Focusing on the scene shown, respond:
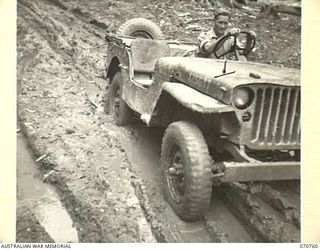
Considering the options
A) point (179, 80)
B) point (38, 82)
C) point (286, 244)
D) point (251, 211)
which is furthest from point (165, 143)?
point (38, 82)

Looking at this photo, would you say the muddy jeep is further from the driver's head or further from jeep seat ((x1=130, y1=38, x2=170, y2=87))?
jeep seat ((x1=130, y1=38, x2=170, y2=87))

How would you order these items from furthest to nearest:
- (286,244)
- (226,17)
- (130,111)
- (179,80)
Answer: (130,111), (226,17), (179,80), (286,244)

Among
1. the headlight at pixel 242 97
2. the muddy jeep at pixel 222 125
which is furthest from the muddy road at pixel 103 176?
the headlight at pixel 242 97

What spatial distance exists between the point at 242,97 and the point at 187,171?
0.43 metres

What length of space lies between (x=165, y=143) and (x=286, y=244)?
31.1 inches

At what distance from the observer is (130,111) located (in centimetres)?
327

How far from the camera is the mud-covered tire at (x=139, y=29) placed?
382 cm

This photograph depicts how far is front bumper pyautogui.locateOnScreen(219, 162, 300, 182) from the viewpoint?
6.32 ft

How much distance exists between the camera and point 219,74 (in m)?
2.17

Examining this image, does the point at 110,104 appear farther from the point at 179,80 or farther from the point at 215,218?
the point at 215,218

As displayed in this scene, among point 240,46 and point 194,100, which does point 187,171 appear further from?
point 240,46

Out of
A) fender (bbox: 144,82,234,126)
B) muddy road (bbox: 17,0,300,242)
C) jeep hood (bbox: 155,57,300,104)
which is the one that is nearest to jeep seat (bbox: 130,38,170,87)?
muddy road (bbox: 17,0,300,242)

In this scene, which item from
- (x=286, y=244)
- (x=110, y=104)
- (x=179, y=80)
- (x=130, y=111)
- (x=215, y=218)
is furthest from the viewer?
(x=110, y=104)

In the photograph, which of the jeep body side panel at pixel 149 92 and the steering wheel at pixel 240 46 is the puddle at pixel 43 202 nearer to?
the jeep body side panel at pixel 149 92
